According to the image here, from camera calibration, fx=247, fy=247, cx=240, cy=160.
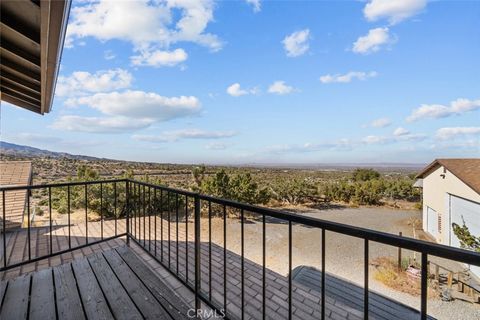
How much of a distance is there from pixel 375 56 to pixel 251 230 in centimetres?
875

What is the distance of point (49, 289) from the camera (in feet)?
7.16

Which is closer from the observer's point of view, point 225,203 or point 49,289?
point 225,203

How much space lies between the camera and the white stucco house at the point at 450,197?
7.25 metres

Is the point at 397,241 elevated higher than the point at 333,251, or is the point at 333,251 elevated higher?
the point at 397,241

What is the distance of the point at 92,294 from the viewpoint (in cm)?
210

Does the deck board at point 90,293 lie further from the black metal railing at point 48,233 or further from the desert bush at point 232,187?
the desert bush at point 232,187

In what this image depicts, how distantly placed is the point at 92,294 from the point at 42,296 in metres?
0.41

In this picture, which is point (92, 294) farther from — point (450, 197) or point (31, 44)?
point (450, 197)

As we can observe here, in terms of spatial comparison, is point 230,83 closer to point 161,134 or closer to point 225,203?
point 225,203

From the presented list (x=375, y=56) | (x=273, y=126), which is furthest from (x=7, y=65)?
(x=273, y=126)

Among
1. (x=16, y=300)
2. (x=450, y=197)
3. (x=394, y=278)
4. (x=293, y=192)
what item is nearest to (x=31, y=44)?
(x=16, y=300)

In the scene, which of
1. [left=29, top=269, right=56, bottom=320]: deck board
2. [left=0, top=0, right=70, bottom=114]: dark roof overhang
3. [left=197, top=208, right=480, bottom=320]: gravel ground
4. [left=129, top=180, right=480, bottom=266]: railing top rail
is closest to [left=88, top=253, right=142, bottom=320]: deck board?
[left=29, top=269, right=56, bottom=320]: deck board

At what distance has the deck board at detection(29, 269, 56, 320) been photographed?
184 centimetres

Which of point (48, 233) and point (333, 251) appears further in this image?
point (333, 251)
